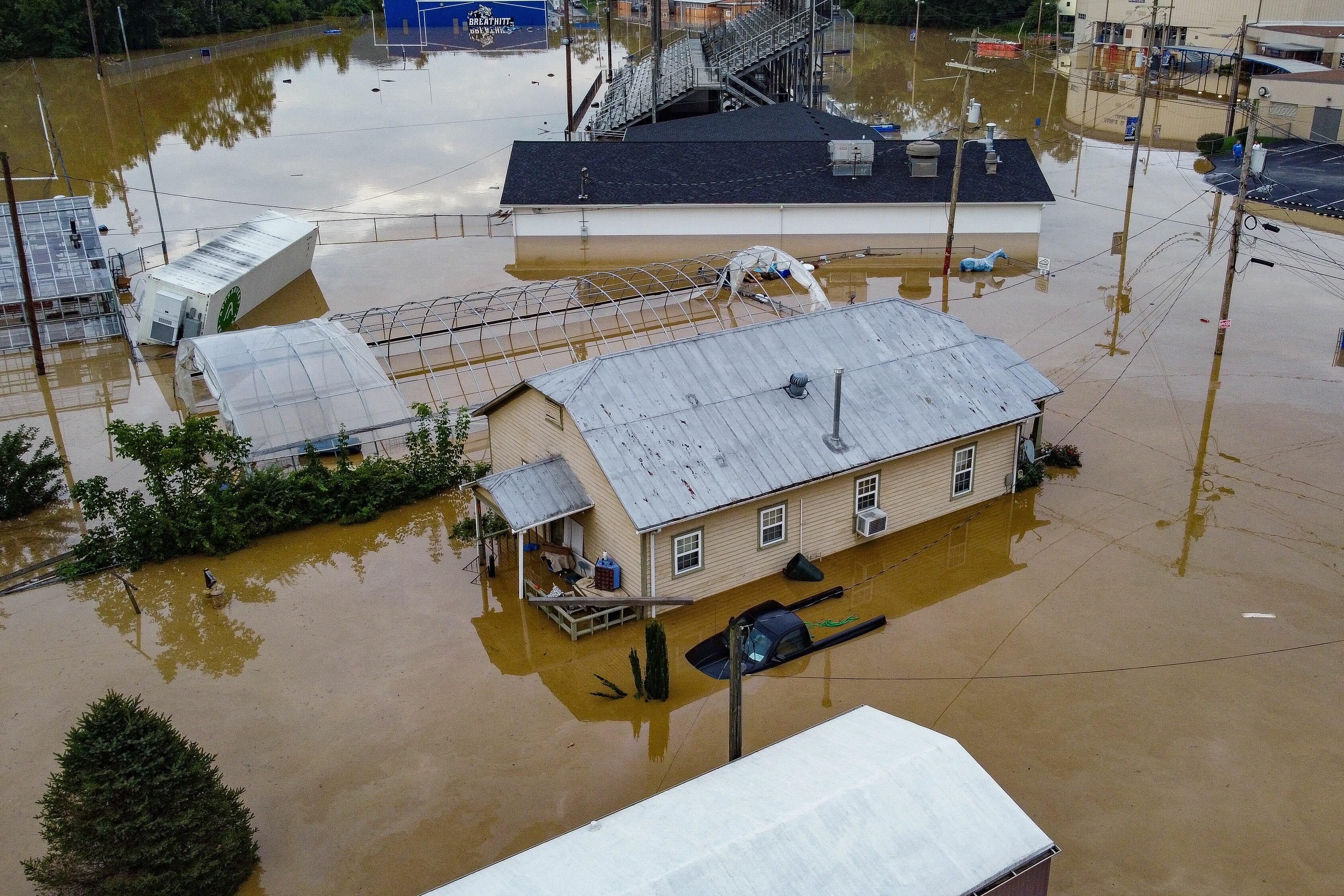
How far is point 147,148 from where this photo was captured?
6081 centimetres

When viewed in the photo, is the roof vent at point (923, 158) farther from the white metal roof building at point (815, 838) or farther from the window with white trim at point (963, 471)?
the white metal roof building at point (815, 838)

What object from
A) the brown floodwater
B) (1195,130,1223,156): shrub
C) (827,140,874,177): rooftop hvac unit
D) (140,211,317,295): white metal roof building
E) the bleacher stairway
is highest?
the bleacher stairway

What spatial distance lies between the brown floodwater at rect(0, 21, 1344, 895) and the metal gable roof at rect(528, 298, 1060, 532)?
2394mm

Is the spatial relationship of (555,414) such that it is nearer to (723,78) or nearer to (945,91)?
(723,78)

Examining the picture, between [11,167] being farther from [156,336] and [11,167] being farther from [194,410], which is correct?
[194,410]

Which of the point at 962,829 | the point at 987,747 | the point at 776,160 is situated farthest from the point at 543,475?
the point at 776,160

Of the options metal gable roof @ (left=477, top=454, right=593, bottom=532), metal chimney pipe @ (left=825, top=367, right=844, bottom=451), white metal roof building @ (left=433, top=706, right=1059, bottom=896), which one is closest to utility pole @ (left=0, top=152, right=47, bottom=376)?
metal gable roof @ (left=477, top=454, right=593, bottom=532)

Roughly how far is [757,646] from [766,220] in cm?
3044

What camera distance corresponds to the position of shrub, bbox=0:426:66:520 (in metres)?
25.8

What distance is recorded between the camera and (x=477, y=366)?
112ft

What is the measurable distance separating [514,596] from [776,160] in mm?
31604

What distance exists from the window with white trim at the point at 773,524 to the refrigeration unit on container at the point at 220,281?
66.6ft

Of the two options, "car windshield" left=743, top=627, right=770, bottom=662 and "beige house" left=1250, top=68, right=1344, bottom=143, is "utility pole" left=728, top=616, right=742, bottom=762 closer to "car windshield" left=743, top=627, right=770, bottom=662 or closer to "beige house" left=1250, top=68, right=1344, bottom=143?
"car windshield" left=743, top=627, right=770, bottom=662

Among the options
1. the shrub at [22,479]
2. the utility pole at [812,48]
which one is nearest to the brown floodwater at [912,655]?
the shrub at [22,479]
